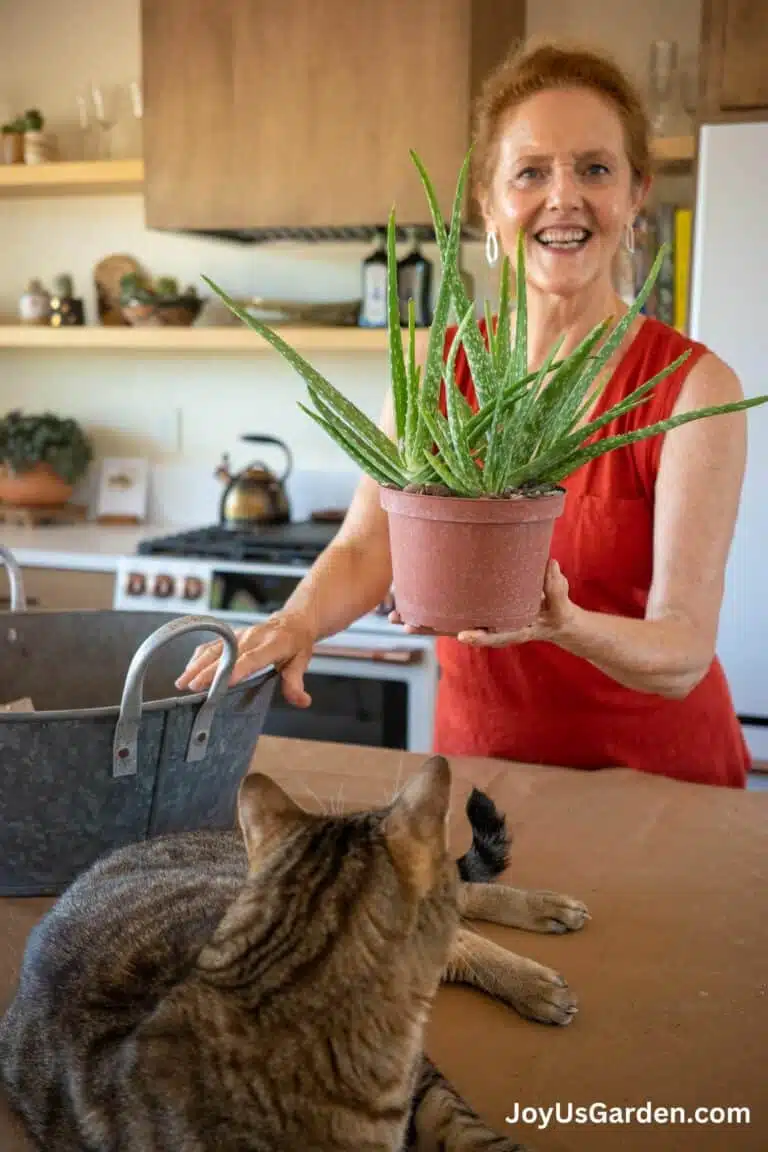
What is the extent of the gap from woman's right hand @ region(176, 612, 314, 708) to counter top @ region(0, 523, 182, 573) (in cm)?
168

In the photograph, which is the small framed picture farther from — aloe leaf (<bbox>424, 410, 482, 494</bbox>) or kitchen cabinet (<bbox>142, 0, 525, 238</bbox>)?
aloe leaf (<bbox>424, 410, 482, 494</bbox>)

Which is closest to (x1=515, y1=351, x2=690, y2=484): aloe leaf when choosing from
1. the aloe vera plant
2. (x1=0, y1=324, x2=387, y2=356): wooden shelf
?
the aloe vera plant

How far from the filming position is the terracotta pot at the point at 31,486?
10.9 ft

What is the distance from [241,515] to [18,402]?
1129 mm

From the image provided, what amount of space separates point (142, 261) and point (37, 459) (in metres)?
0.71

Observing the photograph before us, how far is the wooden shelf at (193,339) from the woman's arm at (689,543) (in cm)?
162

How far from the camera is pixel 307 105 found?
108 inches

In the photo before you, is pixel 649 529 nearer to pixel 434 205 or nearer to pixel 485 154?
pixel 485 154

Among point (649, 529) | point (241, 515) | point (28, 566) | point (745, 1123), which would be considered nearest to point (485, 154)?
point (649, 529)

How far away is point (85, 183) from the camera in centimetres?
321

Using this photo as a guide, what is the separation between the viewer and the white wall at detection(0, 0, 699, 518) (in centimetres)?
329

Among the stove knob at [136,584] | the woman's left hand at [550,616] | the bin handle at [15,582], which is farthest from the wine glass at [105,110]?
the woman's left hand at [550,616]

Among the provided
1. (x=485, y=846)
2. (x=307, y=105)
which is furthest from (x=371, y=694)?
(x=485, y=846)

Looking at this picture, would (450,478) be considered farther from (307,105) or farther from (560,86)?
(307,105)
